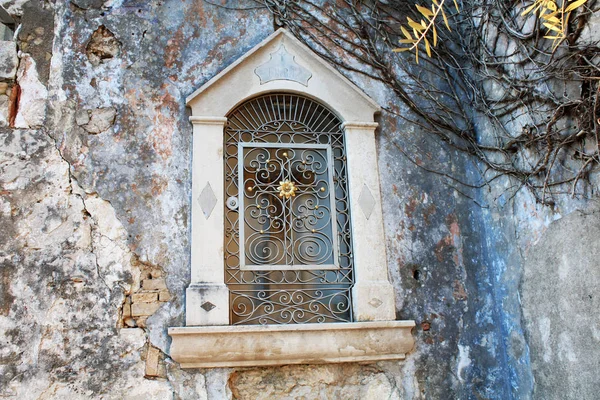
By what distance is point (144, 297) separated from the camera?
432 centimetres

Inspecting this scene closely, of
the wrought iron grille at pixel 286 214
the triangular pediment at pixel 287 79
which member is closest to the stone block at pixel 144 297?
the wrought iron grille at pixel 286 214

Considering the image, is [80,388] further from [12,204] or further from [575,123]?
[575,123]

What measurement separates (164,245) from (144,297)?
39cm

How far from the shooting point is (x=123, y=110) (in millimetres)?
4707

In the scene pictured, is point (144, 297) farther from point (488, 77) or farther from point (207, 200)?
point (488, 77)

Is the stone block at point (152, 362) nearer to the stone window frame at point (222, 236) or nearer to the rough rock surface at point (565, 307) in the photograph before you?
the stone window frame at point (222, 236)

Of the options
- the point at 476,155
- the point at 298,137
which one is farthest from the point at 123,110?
the point at 476,155

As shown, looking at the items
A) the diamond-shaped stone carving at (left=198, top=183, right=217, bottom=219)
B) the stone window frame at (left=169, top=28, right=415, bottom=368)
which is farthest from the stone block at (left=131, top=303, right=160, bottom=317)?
the diamond-shaped stone carving at (left=198, top=183, right=217, bottom=219)

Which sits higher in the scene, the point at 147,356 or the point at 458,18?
the point at 458,18

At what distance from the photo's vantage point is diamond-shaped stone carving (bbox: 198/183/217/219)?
15.0ft

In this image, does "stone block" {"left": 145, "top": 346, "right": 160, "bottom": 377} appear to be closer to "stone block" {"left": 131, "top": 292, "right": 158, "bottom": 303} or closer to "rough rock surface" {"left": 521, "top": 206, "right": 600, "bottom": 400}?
"stone block" {"left": 131, "top": 292, "right": 158, "bottom": 303}

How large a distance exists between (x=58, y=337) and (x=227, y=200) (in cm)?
148

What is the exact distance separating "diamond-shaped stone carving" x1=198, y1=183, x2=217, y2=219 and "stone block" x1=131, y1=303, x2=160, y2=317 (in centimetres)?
73

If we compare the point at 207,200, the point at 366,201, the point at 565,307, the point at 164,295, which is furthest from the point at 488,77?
the point at 164,295
